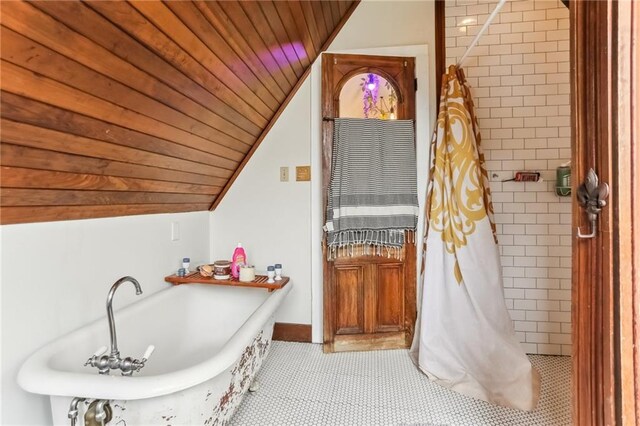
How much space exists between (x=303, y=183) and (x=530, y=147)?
1679mm

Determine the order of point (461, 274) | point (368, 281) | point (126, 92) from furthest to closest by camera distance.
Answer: point (368, 281) → point (461, 274) → point (126, 92)

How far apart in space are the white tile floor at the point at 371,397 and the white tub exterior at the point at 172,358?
23 cm

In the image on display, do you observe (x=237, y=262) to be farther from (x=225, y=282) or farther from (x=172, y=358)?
(x=172, y=358)

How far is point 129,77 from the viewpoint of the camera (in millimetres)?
1122

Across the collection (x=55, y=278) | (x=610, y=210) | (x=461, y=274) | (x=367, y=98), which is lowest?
(x=461, y=274)

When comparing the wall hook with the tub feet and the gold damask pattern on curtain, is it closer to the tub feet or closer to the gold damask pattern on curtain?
the gold damask pattern on curtain

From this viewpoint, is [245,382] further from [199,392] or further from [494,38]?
[494,38]

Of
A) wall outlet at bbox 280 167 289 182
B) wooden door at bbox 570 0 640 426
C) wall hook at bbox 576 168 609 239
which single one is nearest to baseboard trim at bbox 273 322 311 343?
wall outlet at bbox 280 167 289 182

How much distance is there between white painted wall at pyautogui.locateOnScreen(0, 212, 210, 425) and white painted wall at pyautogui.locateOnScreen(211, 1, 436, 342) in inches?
30.3

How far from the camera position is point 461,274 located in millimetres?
2014

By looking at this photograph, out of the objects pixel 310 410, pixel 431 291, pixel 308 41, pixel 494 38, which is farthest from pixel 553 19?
pixel 310 410

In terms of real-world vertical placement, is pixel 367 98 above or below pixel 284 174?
above

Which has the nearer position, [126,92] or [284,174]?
[126,92]

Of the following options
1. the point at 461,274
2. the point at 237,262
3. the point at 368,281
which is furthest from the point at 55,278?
the point at 461,274
